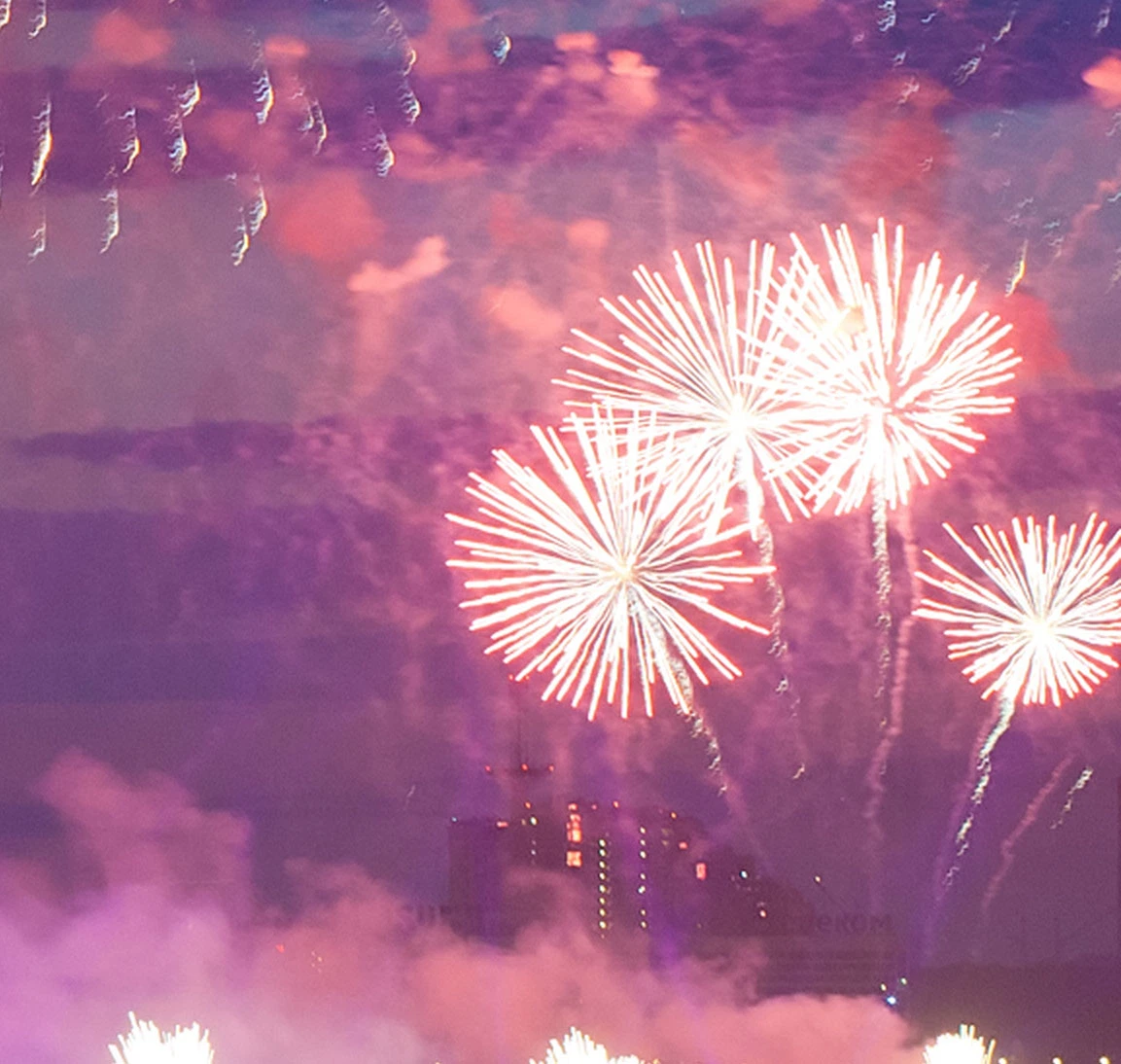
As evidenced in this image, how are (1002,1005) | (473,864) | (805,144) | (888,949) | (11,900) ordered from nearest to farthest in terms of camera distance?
(805,144), (11,900), (473,864), (888,949), (1002,1005)

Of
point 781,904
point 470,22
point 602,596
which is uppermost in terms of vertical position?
point 781,904

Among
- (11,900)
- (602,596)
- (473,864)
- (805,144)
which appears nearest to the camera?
(602,596)

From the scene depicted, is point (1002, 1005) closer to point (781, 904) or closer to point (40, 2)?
point (781, 904)

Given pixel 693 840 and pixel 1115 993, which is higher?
pixel 693 840

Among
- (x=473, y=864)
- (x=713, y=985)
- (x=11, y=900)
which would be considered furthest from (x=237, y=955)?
(x=713, y=985)
